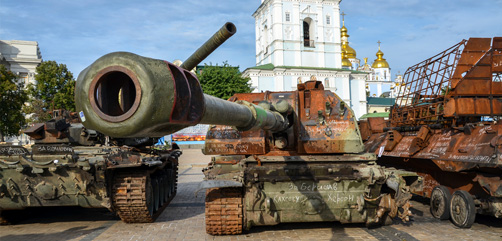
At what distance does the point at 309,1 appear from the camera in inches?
1887

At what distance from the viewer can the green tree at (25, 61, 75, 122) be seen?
93.0ft

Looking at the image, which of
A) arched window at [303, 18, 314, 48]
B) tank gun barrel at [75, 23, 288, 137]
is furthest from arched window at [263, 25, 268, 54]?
tank gun barrel at [75, 23, 288, 137]

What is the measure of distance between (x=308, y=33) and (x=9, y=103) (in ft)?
112

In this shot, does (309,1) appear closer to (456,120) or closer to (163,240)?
(456,120)

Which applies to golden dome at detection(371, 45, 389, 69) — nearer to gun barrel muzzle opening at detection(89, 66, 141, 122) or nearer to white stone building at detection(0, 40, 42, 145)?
white stone building at detection(0, 40, 42, 145)

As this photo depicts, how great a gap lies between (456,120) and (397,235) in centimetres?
308

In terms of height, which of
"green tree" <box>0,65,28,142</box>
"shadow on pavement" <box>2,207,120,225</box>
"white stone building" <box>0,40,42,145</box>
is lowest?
"shadow on pavement" <box>2,207,120,225</box>

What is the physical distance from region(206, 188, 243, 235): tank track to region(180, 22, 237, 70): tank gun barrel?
360cm

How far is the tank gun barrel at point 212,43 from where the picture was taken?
3142 mm

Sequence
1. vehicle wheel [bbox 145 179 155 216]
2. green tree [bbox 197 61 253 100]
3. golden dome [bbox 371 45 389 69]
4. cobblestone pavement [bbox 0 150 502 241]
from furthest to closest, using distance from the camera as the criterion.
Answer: golden dome [bbox 371 45 389 69] → green tree [bbox 197 61 253 100] → vehicle wheel [bbox 145 179 155 216] → cobblestone pavement [bbox 0 150 502 241]

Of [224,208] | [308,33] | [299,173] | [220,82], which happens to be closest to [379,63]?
[308,33]

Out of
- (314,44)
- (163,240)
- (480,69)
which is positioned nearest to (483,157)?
(480,69)

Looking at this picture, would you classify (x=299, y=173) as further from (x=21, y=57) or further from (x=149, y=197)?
(x=21, y=57)

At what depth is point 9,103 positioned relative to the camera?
26.3 m
